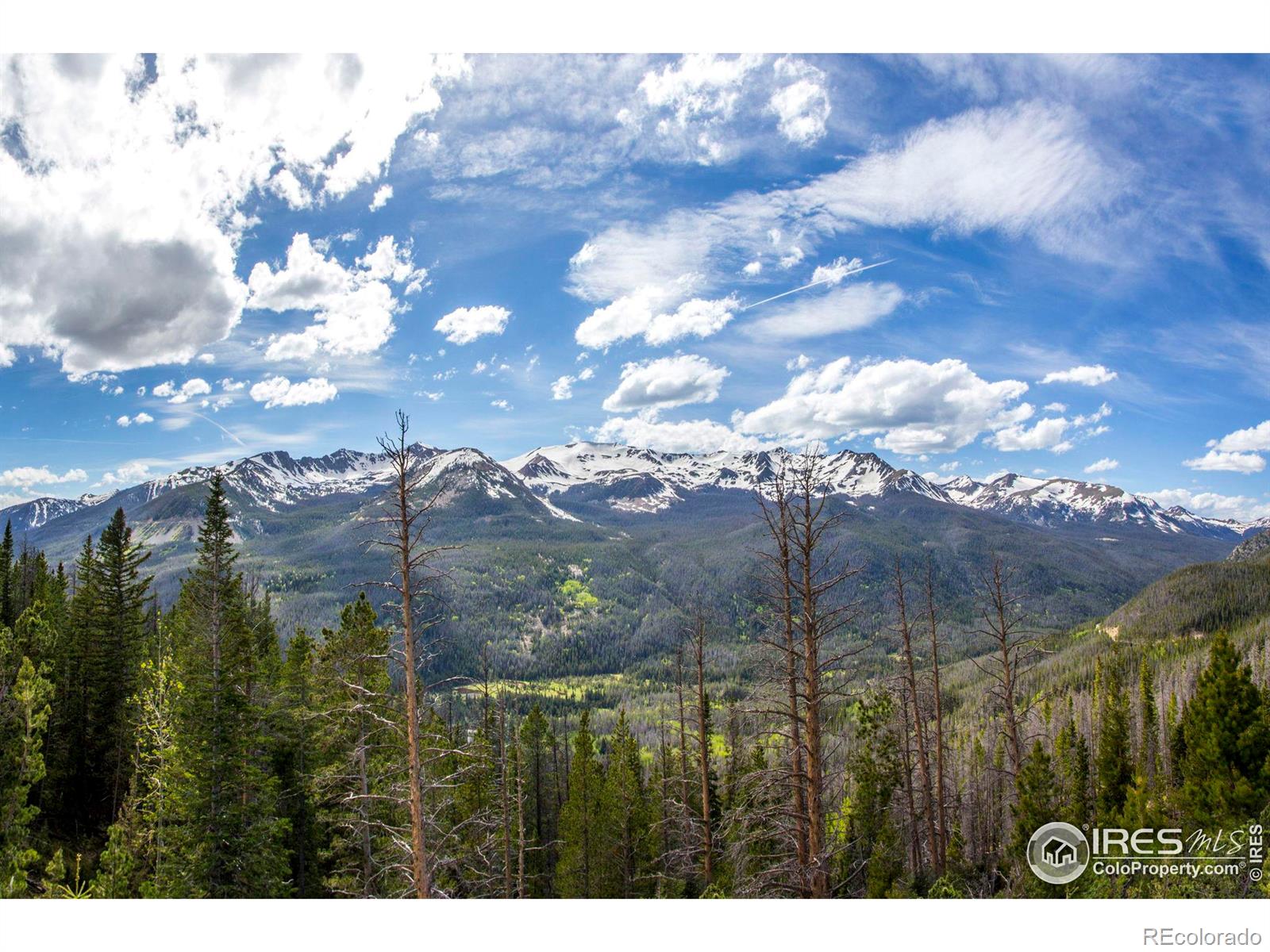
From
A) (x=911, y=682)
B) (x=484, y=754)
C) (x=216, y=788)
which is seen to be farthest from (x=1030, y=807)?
(x=216, y=788)

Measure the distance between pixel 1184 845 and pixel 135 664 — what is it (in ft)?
83.7

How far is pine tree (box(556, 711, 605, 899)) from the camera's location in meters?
22.4

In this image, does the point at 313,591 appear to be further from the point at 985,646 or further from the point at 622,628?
the point at 985,646

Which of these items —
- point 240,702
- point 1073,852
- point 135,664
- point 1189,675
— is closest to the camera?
point 1073,852

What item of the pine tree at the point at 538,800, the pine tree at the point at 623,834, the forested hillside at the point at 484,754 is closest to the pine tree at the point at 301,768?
the forested hillside at the point at 484,754

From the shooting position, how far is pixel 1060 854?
27.2ft

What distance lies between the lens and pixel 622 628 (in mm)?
186250

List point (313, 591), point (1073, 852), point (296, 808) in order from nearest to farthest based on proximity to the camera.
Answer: point (1073, 852) < point (296, 808) < point (313, 591)

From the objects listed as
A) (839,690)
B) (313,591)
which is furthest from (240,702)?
(313,591)

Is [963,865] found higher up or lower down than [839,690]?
lower down

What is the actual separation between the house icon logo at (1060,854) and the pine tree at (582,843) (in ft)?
54.3

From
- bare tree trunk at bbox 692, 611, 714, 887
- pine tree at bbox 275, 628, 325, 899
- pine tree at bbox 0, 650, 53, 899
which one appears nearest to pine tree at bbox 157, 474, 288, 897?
pine tree at bbox 0, 650, 53, 899
